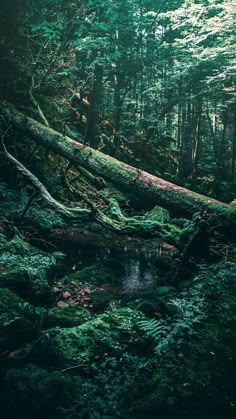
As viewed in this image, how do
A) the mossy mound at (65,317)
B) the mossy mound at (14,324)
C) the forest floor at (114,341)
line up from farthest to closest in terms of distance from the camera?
the mossy mound at (65,317) < the mossy mound at (14,324) < the forest floor at (114,341)

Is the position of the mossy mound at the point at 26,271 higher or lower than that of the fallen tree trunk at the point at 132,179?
lower

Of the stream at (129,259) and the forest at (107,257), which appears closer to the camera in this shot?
the forest at (107,257)

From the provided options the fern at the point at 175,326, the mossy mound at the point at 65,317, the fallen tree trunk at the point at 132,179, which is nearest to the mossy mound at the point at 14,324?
the mossy mound at the point at 65,317

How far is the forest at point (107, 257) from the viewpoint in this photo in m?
3.28

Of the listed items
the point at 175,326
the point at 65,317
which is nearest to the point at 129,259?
the point at 65,317

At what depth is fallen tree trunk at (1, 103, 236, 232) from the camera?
26.3 ft

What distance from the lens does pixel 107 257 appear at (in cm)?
866

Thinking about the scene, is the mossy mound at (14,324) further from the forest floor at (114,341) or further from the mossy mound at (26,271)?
the mossy mound at (26,271)

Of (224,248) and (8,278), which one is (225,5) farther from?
(8,278)

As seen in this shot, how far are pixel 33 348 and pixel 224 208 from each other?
597 cm

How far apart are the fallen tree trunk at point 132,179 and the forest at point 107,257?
41 mm

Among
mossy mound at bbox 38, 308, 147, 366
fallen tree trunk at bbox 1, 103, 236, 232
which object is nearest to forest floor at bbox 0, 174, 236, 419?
mossy mound at bbox 38, 308, 147, 366

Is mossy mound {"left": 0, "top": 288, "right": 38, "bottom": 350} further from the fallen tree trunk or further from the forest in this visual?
the fallen tree trunk

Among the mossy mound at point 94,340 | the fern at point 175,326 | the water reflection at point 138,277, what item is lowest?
the water reflection at point 138,277
